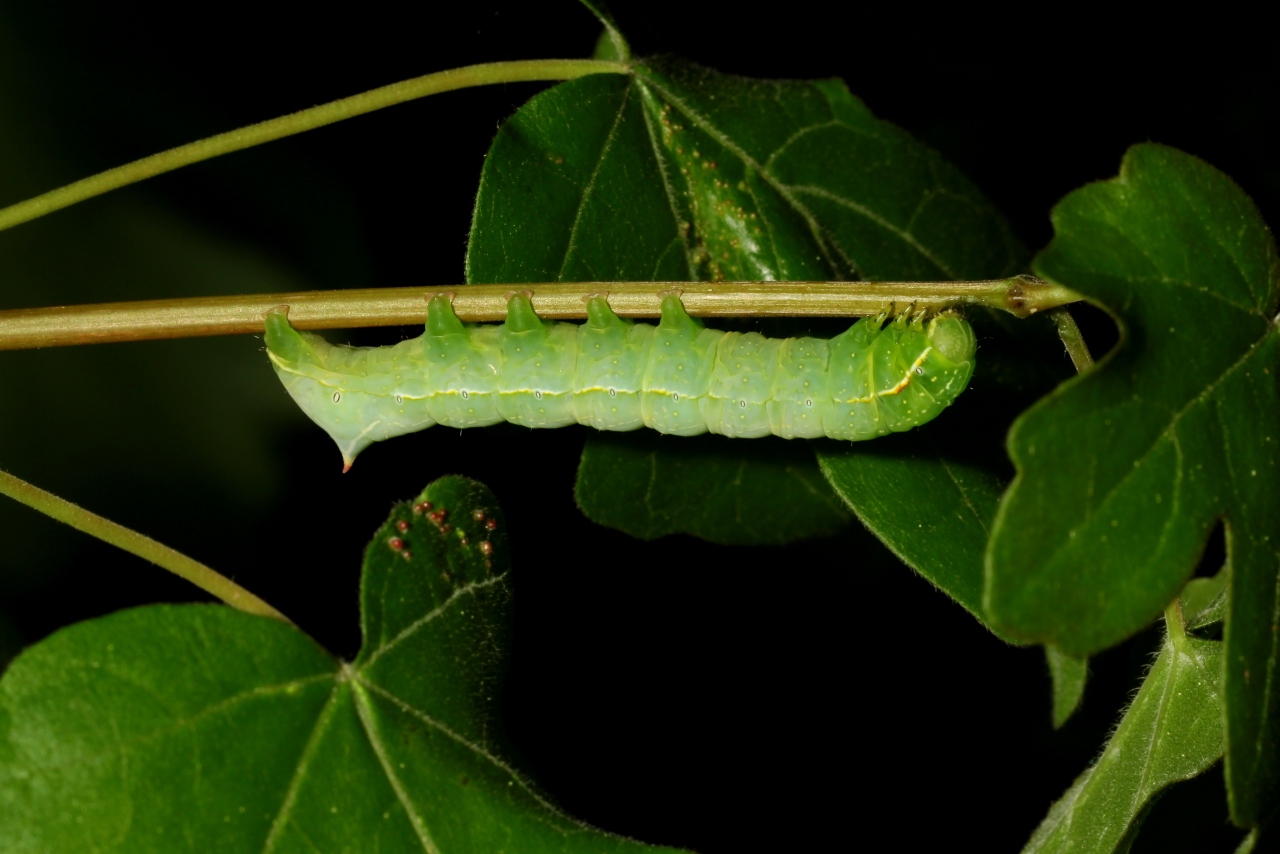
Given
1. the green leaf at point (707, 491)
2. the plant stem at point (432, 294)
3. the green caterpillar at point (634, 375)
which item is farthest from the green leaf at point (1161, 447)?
the green leaf at point (707, 491)

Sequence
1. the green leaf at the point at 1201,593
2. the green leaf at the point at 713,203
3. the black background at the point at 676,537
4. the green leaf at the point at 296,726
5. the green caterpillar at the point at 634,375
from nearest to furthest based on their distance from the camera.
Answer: the green leaf at the point at 296,726, the green caterpillar at the point at 634,375, the green leaf at the point at 713,203, the green leaf at the point at 1201,593, the black background at the point at 676,537

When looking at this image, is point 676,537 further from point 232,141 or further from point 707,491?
point 232,141

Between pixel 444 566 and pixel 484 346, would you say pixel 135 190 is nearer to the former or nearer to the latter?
pixel 484 346

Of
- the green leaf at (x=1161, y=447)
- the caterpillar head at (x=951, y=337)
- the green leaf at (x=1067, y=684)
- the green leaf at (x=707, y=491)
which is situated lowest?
the green leaf at (x=1067, y=684)

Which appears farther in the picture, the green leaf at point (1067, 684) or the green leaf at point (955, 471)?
the green leaf at point (1067, 684)

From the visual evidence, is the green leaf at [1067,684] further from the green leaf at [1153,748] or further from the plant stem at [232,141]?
the plant stem at [232,141]

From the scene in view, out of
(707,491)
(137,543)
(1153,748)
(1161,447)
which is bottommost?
(1153,748)

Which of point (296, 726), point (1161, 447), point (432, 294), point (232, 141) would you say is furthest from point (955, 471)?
point (232, 141)
